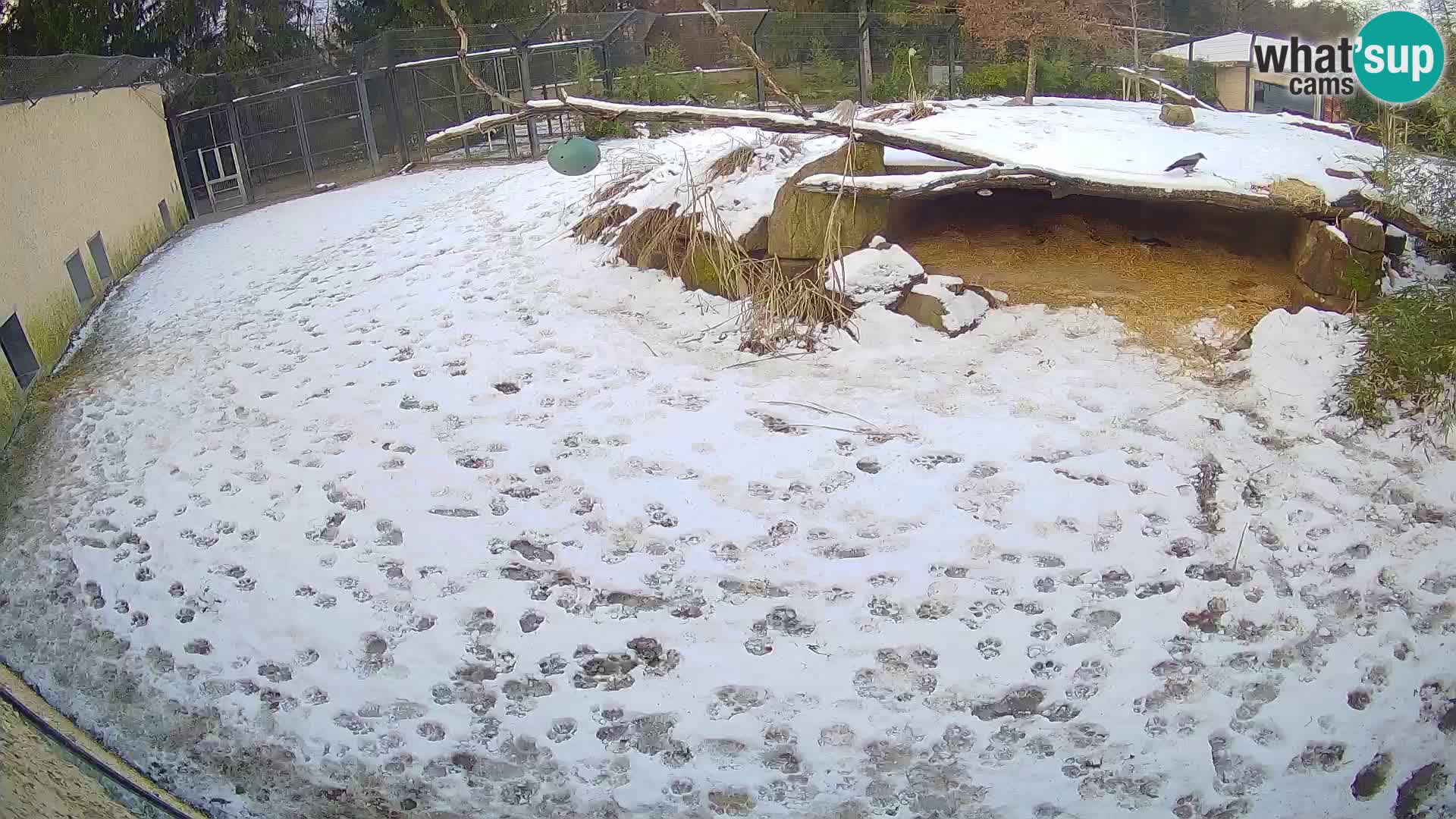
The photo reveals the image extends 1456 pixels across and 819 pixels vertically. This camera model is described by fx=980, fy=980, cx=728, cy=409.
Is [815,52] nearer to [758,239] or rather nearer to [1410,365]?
[758,239]

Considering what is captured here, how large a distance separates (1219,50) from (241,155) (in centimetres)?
1382

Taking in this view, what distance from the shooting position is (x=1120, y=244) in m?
6.25

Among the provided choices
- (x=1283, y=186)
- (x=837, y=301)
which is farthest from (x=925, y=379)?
(x=1283, y=186)

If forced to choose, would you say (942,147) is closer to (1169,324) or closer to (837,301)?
(837,301)

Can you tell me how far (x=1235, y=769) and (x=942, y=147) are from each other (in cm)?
361

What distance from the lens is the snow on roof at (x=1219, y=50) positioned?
1424 centimetres

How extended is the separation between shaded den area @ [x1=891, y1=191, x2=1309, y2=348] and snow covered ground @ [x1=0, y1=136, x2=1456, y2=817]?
0.32m

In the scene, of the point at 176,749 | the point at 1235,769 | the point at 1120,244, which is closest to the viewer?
the point at 1235,769

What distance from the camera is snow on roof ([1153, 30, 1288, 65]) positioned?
1424 cm

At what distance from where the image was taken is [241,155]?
12.0 meters

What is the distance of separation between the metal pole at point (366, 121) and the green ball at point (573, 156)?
25.5 ft

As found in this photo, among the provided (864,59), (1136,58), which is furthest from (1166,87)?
(864,59)

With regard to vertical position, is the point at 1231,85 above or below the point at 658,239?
above

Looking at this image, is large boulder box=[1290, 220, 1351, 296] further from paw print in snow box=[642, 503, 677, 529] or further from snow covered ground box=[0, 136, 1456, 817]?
paw print in snow box=[642, 503, 677, 529]
